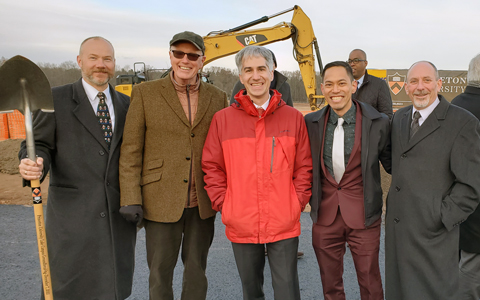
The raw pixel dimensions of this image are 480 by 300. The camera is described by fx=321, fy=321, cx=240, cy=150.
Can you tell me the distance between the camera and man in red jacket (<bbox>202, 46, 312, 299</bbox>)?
240cm

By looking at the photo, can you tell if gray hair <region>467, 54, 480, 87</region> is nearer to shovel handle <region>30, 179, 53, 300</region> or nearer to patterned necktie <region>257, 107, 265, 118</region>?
patterned necktie <region>257, 107, 265, 118</region>

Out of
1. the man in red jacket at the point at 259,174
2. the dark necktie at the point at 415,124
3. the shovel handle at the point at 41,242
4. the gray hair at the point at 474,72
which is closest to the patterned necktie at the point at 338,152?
the man in red jacket at the point at 259,174

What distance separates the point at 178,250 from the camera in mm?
2760

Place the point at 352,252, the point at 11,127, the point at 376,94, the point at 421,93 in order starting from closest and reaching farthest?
the point at 421,93
the point at 352,252
the point at 376,94
the point at 11,127

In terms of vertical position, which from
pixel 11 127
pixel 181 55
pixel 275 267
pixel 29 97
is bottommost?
pixel 275 267

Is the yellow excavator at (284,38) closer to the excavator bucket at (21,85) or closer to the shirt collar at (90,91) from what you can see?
the shirt collar at (90,91)

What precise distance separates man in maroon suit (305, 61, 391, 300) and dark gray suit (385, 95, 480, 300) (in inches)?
6.3

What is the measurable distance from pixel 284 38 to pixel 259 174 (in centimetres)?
802

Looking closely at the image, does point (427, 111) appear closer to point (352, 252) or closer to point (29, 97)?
point (352, 252)

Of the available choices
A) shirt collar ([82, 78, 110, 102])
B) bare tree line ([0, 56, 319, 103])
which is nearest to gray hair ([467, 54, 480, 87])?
shirt collar ([82, 78, 110, 102])

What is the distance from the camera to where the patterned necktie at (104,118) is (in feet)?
8.32

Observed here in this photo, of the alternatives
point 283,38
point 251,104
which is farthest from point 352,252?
point 283,38

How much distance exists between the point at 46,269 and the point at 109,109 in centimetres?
125

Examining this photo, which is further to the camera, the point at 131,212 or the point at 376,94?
the point at 376,94
